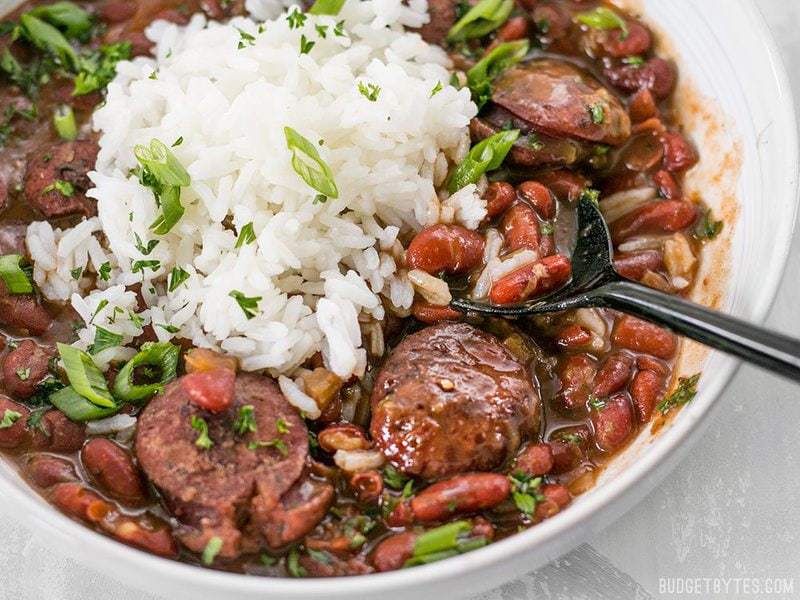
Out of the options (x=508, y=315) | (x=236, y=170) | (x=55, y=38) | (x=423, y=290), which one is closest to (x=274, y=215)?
(x=236, y=170)

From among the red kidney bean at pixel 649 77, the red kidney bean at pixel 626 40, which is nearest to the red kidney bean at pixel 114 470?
the red kidney bean at pixel 649 77

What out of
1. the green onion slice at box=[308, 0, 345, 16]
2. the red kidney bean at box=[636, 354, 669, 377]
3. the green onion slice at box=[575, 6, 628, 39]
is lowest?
the red kidney bean at box=[636, 354, 669, 377]

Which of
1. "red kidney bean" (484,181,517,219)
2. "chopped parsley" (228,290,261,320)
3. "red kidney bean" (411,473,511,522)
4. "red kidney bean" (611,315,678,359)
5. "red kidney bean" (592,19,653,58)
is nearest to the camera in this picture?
"red kidney bean" (411,473,511,522)

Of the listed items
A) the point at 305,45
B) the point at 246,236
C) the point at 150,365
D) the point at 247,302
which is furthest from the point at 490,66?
the point at 150,365

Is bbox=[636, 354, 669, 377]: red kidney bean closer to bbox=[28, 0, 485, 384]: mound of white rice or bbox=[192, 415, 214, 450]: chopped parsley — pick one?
bbox=[28, 0, 485, 384]: mound of white rice

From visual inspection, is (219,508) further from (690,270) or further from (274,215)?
(690,270)

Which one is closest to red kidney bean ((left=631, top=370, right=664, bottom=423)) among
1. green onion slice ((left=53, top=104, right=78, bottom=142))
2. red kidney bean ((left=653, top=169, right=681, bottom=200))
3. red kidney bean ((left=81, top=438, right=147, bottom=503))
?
red kidney bean ((left=653, top=169, right=681, bottom=200))

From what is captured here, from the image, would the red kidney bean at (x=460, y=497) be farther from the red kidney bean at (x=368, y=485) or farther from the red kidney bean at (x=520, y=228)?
the red kidney bean at (x=520, y=228)
